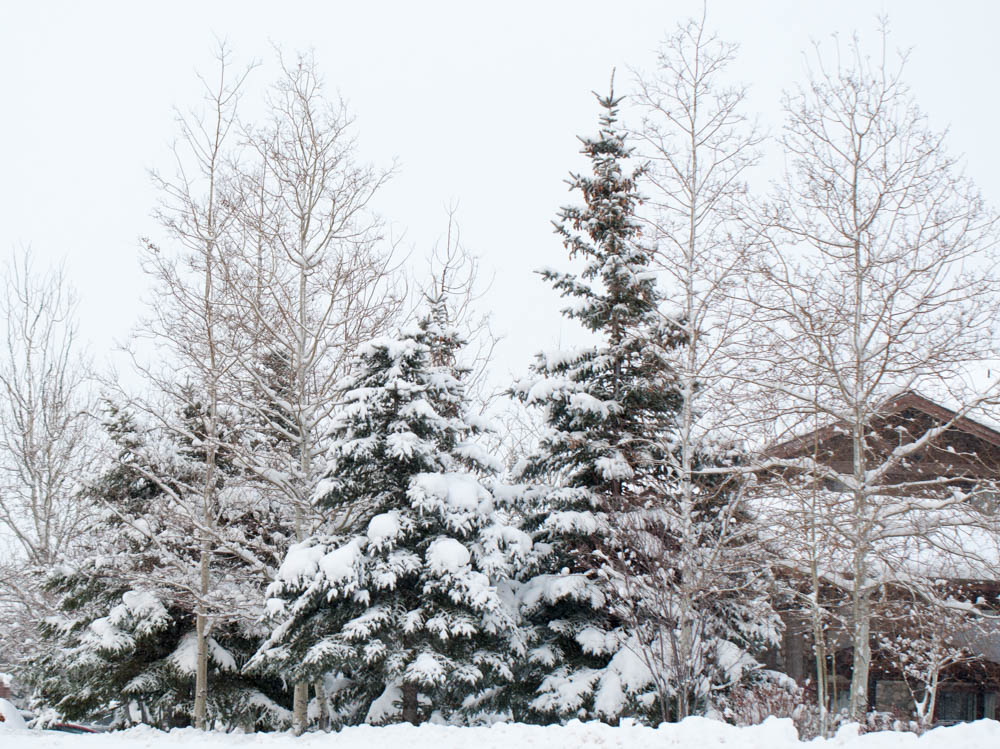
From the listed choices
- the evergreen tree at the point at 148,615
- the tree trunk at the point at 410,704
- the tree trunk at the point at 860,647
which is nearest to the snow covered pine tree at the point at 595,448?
the tree trunk at the point at 410,704

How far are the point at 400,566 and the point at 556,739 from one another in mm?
3280

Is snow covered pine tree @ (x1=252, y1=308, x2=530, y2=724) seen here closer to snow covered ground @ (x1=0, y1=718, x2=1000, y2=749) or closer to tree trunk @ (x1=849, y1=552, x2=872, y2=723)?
snow covered ground @ (x1=0, y1=718, x2=1000, y2=749)

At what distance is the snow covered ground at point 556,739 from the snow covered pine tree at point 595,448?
2.28m

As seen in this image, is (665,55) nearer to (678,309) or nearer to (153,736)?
(678,309)

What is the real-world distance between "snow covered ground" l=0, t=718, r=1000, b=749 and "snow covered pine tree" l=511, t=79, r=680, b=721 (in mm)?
2278

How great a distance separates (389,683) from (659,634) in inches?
149

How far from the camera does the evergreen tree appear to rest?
1300cm

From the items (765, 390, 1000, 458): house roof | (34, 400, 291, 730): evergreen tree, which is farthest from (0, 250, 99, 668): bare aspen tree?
(765, 390, 1000, 458): house roof

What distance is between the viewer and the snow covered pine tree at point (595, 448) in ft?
36.9

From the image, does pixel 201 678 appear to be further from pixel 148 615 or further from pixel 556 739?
pixel 556 739

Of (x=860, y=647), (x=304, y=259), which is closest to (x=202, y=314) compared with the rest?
(x=304, y=259)

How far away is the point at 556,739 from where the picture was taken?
8.29m


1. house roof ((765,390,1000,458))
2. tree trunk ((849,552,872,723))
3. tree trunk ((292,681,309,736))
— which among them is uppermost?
house roof ((765,390,1000,458))

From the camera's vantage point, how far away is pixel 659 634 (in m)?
10.3
